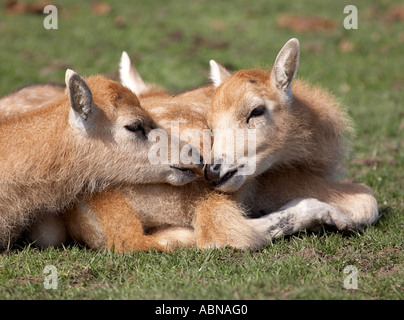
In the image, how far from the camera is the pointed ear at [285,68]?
290 inches

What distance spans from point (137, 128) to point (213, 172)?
3.04 ft

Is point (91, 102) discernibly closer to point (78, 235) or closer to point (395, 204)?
point (78, 235)

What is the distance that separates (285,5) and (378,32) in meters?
3.44

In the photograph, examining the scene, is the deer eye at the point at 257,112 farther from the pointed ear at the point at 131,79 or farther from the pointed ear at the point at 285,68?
the pointed ear at the point at 131,79

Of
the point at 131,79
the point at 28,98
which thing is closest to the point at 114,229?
the point at 28,98

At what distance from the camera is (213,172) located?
21.7 ft

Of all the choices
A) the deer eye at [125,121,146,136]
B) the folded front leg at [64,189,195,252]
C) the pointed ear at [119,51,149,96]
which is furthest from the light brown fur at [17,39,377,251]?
the pointed ear at [119,51,149,96]

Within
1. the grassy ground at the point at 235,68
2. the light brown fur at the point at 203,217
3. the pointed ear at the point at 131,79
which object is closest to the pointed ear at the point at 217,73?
the grassy ground at the point at 235,68

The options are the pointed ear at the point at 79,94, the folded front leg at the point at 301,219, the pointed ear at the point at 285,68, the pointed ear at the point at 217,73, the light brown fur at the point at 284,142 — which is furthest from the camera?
the pointed ear at the point at 217,73

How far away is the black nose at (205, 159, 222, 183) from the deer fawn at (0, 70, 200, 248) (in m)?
0.16

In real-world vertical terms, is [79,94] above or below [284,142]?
above

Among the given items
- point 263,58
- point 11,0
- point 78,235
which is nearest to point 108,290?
point 78,235

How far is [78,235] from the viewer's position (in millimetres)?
6660

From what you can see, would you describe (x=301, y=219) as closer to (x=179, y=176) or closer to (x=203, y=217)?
(x=203, y=217)
